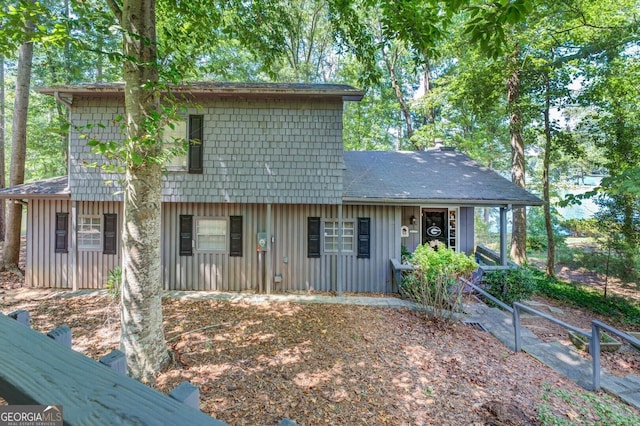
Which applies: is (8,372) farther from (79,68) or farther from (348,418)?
(79,68)

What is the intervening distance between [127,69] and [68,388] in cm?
416

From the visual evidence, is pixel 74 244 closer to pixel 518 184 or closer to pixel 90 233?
pixel 90 233

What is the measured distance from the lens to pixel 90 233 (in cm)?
775

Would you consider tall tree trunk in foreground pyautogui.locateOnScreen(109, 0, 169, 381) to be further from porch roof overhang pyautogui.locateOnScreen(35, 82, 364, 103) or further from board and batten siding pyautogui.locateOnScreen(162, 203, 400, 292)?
board and batten siding pyautogui.locateOnScreen(162, 203, 400, 292)

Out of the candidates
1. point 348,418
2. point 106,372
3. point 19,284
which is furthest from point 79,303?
point 106,372

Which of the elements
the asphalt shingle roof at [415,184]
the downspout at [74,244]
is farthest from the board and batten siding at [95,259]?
the asphalt shingle roof at [415,184]

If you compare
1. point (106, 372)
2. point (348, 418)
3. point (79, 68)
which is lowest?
point (348, 418)

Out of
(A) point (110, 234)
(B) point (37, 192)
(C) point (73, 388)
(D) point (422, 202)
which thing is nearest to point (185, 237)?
(A) point (110, 234)

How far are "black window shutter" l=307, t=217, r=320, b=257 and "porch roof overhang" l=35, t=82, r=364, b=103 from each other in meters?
3.19

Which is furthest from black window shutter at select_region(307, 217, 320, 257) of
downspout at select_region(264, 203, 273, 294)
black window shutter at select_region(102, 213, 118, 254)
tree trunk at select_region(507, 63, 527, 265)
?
tree trunk at select_region(507, 63, 527, 265)

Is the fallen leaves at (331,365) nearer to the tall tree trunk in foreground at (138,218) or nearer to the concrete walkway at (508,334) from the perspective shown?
the concrete walkway at (508,334)

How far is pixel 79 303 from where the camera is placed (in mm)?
6379

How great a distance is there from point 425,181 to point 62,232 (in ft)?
33.0

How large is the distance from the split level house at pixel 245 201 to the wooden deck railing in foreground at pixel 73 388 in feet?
21.6
